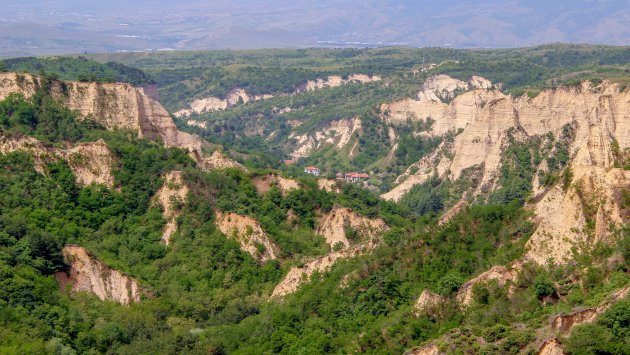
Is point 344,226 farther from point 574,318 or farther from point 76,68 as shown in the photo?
point 76,68

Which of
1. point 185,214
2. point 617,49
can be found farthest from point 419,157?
point 617,49

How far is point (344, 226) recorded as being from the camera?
53.6 m

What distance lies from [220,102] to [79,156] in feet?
322

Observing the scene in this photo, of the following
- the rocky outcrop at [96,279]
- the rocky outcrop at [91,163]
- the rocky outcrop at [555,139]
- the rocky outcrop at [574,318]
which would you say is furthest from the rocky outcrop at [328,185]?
the rocky outcrop at [574,318]

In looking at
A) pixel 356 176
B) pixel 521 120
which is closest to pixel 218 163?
pixel 521 120

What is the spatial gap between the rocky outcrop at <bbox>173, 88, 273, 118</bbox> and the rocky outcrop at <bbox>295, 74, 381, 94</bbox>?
581 cm

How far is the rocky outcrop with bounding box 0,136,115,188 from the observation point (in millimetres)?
53312

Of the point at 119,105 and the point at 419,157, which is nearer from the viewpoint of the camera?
the point at 119,105

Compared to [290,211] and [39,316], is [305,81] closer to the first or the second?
[290,211]

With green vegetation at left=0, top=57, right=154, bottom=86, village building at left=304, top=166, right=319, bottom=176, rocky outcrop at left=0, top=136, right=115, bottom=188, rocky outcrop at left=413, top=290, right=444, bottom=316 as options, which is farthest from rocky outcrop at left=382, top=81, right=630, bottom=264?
green vegetation at left=0, top=57, right=154, bottom=86

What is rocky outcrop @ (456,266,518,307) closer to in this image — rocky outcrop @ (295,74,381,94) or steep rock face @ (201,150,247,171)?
steep rock face @ (201,150,247,171)

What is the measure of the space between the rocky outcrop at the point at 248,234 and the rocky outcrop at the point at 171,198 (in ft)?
7.32

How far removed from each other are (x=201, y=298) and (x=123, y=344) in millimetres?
6145

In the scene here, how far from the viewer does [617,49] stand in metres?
160
